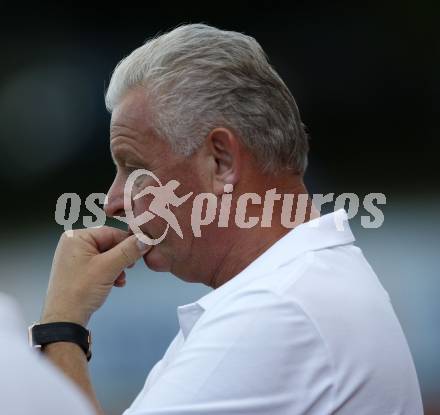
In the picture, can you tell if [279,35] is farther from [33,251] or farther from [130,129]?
[130,129]

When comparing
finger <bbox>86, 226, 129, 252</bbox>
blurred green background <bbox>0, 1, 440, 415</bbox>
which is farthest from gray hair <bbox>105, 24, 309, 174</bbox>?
blurred green background <bbox>0, 1, 440, 415</bbox>

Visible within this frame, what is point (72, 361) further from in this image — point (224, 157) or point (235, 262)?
point (224, 157)

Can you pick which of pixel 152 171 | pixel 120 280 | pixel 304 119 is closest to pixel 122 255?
pixel 120 280

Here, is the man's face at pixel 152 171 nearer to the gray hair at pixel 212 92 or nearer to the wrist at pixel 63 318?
the gray hair at pixel 212 92

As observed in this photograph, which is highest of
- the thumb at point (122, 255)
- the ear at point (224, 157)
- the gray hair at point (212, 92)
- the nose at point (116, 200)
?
the gray hair at point (212, 92)

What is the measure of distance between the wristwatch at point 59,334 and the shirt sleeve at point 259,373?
25cm

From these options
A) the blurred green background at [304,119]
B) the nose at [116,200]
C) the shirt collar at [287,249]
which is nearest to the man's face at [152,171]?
the nose at [116,200]

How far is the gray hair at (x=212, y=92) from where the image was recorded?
68.2 inches

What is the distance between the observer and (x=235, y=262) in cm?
175

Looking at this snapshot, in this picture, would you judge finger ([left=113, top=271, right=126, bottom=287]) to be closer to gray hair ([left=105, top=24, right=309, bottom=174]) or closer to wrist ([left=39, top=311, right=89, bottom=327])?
wrist ([left=39, top=311, right=89, bottom=327])

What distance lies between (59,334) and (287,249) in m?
0.44

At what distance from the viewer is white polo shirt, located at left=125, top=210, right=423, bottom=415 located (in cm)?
146

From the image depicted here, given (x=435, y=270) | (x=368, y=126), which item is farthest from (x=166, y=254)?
(x=368, y=126)

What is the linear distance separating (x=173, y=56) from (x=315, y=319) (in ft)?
1.92
